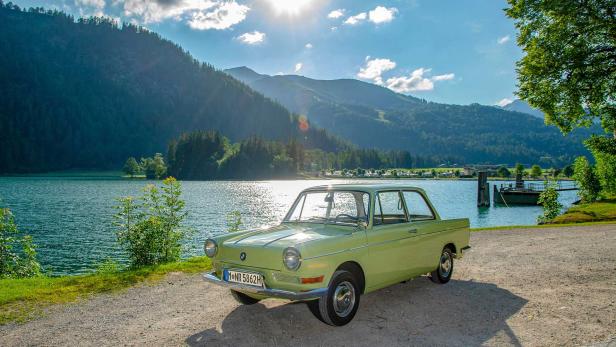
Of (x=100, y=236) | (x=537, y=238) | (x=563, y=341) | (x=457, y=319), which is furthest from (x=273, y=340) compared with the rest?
(x=100, y=236)

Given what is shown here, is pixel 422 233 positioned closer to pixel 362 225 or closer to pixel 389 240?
pixel 389 240

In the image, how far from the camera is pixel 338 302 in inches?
245

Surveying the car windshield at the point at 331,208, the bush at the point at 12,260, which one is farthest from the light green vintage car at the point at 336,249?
the bush at the point at 12,260

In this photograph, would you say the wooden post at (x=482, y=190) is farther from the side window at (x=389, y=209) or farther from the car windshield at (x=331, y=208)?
the car windshield at (x=331, y=208)

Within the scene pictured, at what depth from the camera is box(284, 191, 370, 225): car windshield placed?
278 inches

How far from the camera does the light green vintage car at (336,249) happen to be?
5.84 metres

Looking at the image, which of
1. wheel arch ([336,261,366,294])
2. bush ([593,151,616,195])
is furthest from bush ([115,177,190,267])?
bush ([593,151,616,195])

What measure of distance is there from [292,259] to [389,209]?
102 inches

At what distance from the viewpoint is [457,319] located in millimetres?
6570

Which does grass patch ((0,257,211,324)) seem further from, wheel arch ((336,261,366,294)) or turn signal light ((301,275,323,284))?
wheel arch ((336,261,366,294))

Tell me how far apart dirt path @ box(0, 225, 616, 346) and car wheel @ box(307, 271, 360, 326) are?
0.62 ft

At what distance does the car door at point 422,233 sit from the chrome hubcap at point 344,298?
177cm

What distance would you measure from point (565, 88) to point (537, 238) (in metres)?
8.21

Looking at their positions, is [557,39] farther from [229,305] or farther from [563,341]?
[229,305]
